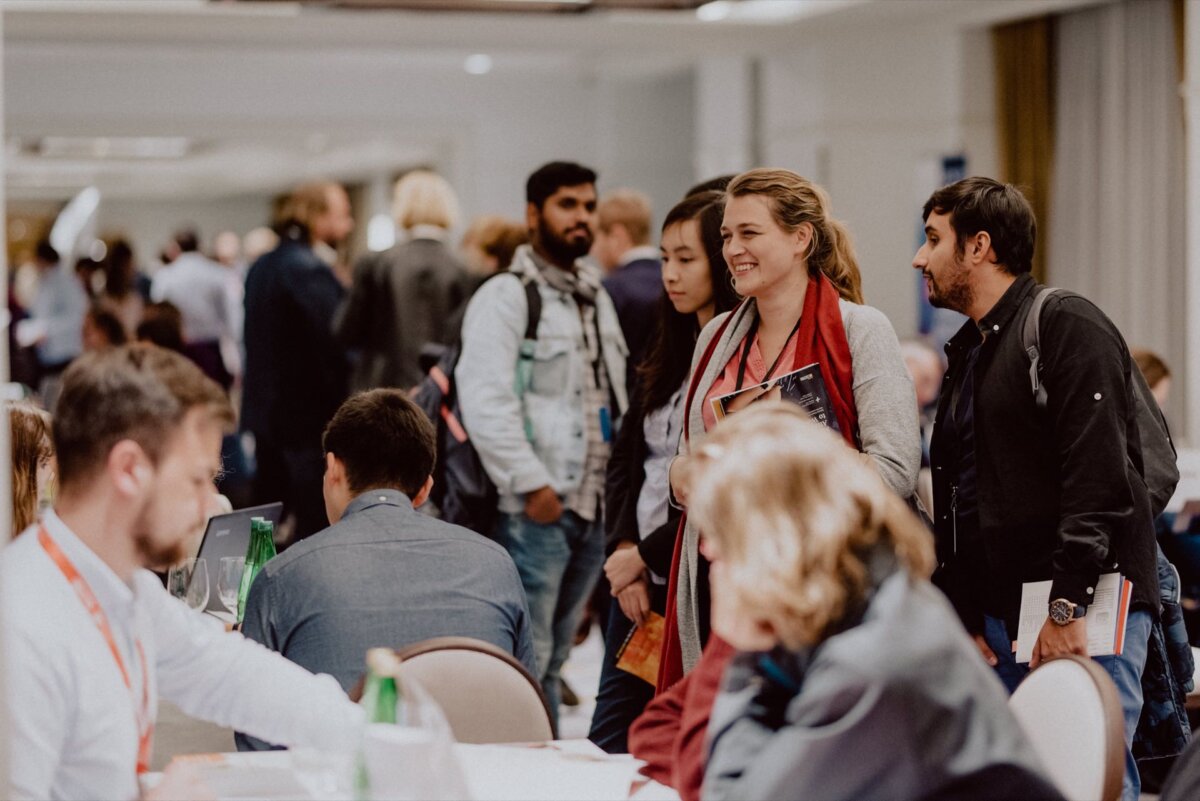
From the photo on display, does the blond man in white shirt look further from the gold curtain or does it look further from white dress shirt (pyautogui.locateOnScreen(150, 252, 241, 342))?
white dress shirt (pyautogui.locateOnScreen(150, 252, 241, 342))

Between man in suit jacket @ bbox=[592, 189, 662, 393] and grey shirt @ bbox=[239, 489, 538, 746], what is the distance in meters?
1.48

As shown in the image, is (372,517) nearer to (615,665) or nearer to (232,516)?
(232,516)

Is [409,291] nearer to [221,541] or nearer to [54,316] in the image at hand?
[221,541]

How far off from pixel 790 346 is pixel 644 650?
2.78 feet

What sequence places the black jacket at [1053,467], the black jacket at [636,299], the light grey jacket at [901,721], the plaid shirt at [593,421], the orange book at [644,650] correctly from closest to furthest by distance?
the light grey jacket at [901,721]
the black jacket at [1053,467]
the orange book at [644,650]
the plaid shirt at [593,421]
the black jacket at [636,299]

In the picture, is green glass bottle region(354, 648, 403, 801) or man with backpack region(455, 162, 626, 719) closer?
green glass bottle region(354, 648, 403, 801)

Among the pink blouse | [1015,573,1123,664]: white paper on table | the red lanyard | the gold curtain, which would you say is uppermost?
the gold curtain

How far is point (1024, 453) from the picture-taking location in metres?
2.89

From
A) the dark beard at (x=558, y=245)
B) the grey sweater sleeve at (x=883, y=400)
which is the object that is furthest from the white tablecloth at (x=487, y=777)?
the dark beard at (x=558, y=245)

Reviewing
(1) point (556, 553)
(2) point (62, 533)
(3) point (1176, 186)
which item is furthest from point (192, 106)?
(2) point (62, 533)

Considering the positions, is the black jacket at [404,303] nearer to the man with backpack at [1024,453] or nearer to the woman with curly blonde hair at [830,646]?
the man with backpack at [1024,453]

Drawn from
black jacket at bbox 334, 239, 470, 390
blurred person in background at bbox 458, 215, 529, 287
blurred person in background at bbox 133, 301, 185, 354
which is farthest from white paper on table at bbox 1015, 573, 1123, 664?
blurred person in background at bbox 133, 301, 185, 354

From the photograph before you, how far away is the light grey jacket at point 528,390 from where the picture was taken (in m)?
4.13

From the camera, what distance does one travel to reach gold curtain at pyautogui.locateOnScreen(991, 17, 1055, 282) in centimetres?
764
